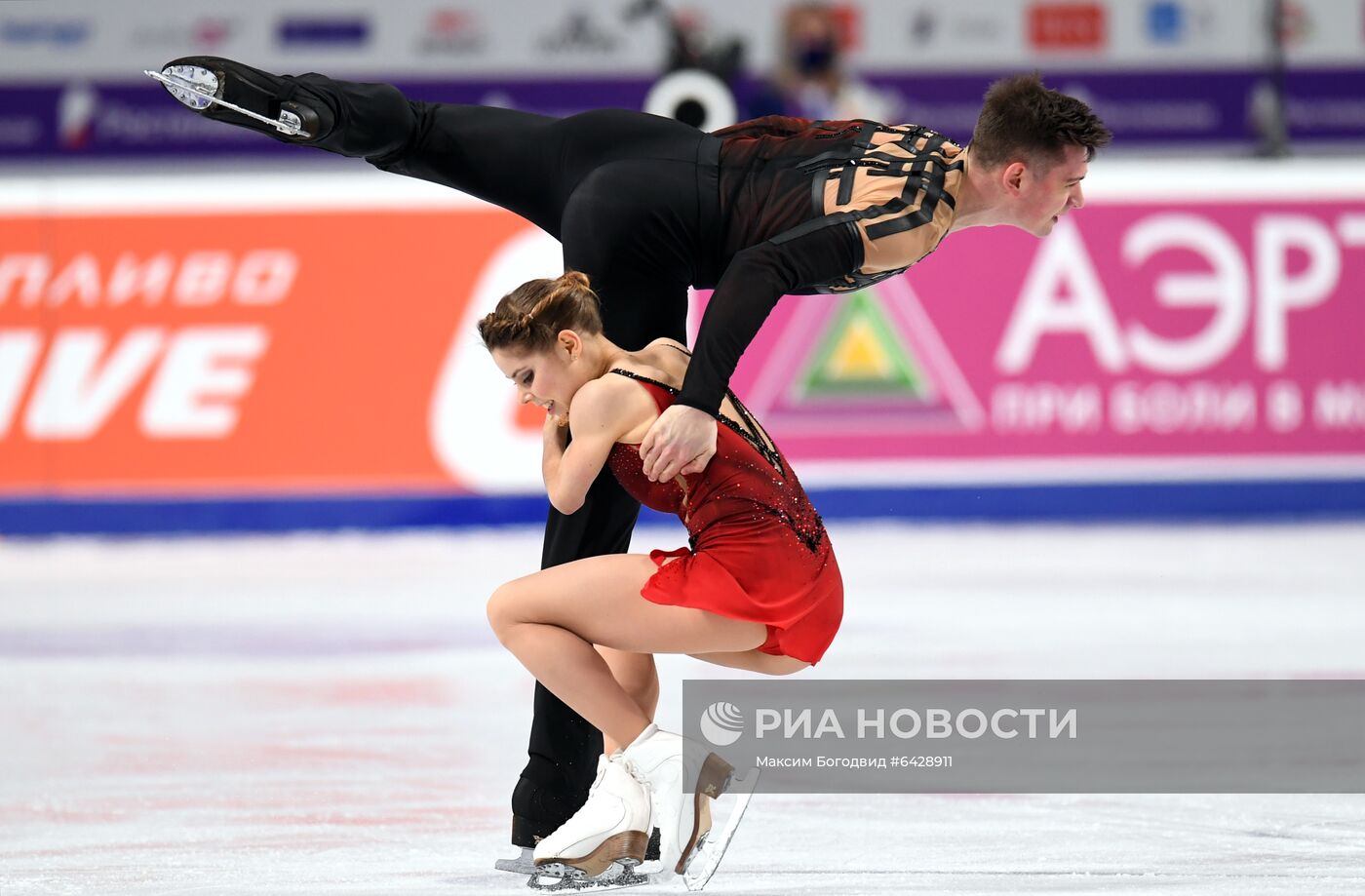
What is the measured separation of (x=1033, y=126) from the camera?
2779mm

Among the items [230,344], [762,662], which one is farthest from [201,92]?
[230,344]

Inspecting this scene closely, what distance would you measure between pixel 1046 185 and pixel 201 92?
4.25 feet

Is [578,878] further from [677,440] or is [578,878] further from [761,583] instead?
[677,440]

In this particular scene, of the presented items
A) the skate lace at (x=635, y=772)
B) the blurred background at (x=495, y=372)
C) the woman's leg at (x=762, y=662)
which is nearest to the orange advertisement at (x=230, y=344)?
the blurred background at (x=495, y=372)

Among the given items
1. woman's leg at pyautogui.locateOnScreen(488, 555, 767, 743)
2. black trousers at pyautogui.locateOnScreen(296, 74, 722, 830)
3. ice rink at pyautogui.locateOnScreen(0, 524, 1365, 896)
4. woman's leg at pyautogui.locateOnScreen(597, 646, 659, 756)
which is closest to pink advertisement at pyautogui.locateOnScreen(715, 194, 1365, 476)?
ice rink at pyautogui.locateOnScreen(0, 524, 1365, 896)

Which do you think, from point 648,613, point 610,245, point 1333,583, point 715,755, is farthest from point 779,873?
point 1333,583

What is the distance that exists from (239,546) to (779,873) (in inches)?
184

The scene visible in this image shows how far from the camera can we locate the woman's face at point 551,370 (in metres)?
2.77

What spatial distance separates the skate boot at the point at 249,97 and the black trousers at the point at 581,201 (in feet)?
0.13

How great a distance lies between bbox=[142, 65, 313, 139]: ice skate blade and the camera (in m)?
2.86

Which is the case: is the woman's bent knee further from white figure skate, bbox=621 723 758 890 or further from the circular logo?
the circular logo

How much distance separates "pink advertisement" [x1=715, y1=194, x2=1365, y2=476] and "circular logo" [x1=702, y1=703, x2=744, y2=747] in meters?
4.40

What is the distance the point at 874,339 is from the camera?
24.4 ft

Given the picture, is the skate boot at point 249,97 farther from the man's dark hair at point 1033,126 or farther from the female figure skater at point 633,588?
the man's dark hair at point 1033,126
